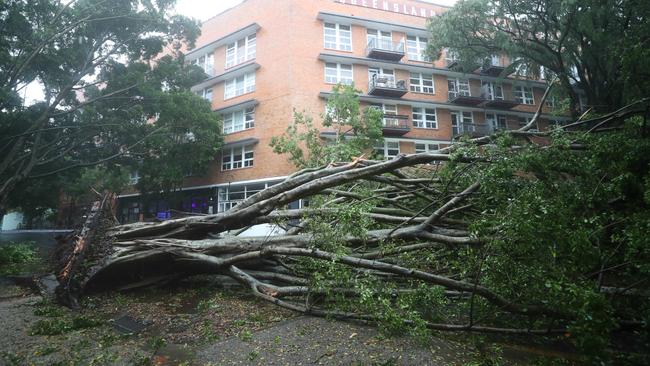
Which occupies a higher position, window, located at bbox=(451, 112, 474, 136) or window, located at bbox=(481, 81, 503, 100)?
window, located at bbox=(481, 81, 503, 100)

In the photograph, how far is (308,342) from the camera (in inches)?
169

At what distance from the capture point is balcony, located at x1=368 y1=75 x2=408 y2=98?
23.3m

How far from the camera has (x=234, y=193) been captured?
2362 centimetres

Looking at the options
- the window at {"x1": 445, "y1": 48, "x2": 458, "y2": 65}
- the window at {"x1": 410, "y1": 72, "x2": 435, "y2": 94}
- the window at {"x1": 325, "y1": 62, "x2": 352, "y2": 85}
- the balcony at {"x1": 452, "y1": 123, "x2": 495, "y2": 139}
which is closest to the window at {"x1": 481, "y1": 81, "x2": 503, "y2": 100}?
the balcony at {"x1": 452, "y1": 123, "x2": 495, "y2": 139}

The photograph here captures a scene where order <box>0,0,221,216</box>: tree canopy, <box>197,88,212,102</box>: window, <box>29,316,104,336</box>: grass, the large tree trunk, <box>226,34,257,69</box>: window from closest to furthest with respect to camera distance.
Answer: <box>29,316,104,336</box>: grass → the large tree trunk → <box>0,0,221,216</box>: tree canopy → <box>226,34,257,69</box>: window → <box>197,88,212,102</box>: window

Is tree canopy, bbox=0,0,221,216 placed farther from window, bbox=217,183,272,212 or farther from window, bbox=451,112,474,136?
window, bbox=451,112,474,136

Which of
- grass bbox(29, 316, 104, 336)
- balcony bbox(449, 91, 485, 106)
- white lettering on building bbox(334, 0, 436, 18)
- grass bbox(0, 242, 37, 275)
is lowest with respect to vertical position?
grass bbox(29, 316, 104, 336)

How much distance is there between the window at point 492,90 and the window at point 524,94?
65.6 inches

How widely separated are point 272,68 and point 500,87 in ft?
59.2

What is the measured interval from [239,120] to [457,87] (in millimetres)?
16650

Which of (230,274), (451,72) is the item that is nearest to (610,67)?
(451,72)

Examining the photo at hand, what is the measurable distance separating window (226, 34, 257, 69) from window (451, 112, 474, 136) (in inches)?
611

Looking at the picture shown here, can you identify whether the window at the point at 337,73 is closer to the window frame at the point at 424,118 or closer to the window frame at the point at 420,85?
the window frame at the point at 420,85

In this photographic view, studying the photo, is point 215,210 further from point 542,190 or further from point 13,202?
point 542,190
